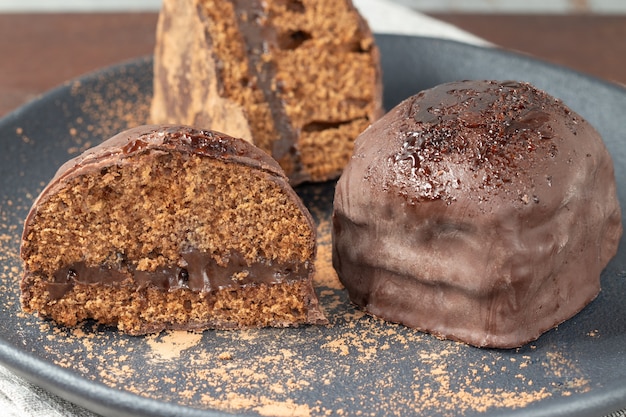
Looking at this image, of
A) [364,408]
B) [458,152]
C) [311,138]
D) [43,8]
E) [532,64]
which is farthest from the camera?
[43,8]

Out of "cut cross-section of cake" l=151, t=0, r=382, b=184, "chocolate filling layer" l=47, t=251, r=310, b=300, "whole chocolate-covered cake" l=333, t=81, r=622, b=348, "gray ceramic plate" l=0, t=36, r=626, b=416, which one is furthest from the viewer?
"cut cross-section of cake" l=151, t=0, r=382, b=184

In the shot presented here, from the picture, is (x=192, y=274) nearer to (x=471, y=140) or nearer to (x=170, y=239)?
(x=170, y=239)

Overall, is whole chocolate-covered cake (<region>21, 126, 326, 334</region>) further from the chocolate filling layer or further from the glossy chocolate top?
the glossy chocolate top

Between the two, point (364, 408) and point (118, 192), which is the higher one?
point (118, 192)

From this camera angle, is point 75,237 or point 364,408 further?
point 75,237

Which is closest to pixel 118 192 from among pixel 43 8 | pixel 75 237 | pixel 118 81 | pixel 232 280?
pixel 75 237

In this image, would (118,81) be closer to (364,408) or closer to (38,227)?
(38,227)

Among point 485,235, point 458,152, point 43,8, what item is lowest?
point 43,8

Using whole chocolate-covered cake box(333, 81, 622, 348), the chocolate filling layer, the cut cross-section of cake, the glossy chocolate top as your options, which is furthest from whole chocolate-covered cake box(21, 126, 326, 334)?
the cut cross-section of cake
